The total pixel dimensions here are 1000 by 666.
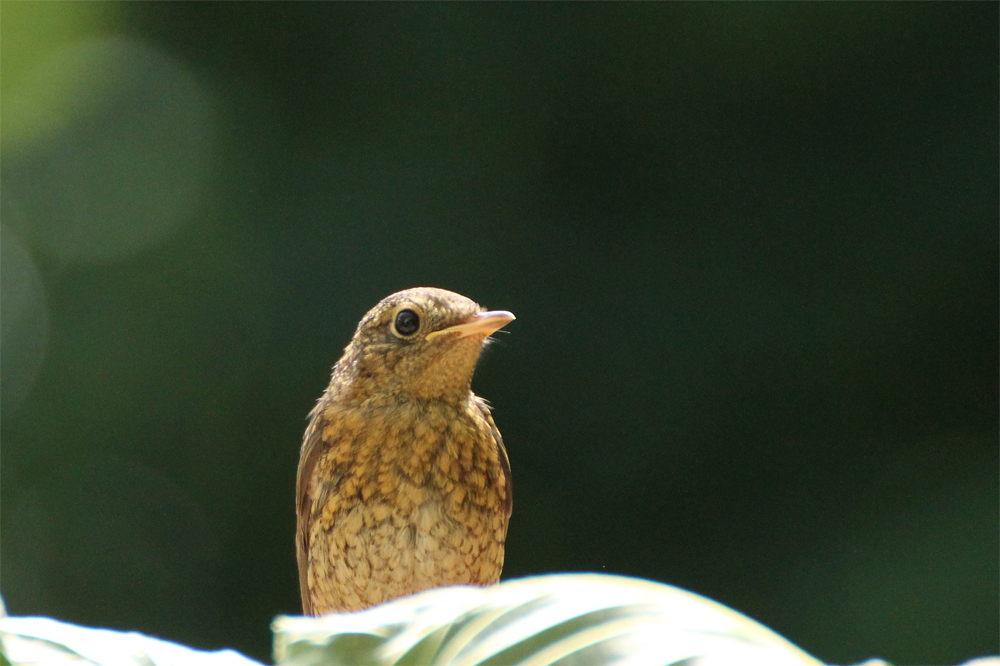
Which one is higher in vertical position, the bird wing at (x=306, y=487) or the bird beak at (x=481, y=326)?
the bird beak at (x=481, y=326)

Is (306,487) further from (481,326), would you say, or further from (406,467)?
(481,326)

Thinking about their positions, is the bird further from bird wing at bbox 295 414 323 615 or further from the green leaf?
the green leaf

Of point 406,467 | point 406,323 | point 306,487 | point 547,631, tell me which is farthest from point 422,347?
point 547,631

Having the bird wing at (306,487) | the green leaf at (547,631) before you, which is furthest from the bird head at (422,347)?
the green leaf at (547,631)

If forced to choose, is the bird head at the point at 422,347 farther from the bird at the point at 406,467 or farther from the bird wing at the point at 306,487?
the bird wing at the point at 306,487

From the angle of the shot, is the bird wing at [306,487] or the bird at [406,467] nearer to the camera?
the bird at [406,467]

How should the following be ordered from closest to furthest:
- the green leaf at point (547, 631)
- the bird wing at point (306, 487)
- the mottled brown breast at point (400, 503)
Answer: the green leaf at point (547, 631), the mottled brown breast at point (400, 503), the bird wing at point (306, 487)

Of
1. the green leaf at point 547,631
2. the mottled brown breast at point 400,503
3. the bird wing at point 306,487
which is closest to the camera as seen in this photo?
the green leaf at point 547,631
